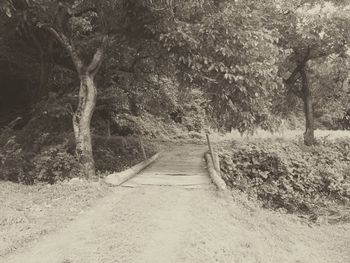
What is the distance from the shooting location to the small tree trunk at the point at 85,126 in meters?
14.6

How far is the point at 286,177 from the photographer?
18.3 meters

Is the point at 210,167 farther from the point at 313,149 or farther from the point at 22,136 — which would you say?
the point at 313,149

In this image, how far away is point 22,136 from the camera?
1853 centimetres

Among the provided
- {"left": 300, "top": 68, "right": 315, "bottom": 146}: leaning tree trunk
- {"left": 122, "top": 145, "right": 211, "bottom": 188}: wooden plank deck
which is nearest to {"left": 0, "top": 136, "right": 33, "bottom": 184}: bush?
{"left": 122, "top": 145, "right": 211, "bottom": 188}: wooden plank deck

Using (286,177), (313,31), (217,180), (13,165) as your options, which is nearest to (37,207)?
(217,180)

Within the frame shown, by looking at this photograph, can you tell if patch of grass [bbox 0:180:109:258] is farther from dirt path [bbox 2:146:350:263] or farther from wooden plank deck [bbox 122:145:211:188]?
wooden plank deck [bbox 122:145:211:188]

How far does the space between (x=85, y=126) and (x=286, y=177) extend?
8.13 m

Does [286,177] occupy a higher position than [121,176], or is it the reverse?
[121,176]

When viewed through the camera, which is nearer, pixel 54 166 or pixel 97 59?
pixel 97 59

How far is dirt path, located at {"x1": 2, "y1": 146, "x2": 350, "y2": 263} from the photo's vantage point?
25.0 feet

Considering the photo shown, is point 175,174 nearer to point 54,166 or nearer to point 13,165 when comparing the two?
point 54,166

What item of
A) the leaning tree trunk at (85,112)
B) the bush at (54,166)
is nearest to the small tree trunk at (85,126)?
the leaning tree trunk at (85,112)

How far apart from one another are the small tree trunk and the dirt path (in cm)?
282

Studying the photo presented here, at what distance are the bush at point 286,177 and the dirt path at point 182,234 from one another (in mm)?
3989
